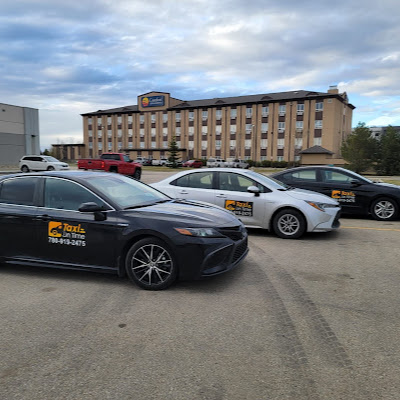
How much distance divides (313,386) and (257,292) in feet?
5.93

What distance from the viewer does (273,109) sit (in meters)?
74.0

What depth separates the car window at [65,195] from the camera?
15.7 feet

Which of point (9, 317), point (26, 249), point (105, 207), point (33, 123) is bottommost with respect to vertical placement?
point (9, 317)

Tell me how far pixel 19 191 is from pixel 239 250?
126 inches

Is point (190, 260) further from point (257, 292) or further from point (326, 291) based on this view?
point (326, 291)

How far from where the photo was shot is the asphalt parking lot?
8.38 ft

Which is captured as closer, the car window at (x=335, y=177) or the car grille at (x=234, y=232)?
the car grille at (x=234, y=232)

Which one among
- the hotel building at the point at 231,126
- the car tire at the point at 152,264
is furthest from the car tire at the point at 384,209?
the hotel building at the point at 231,126

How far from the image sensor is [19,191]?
202 inches

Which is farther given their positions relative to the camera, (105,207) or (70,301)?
(105,207)

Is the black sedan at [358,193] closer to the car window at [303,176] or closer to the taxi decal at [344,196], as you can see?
the taxi decal at [344,196]

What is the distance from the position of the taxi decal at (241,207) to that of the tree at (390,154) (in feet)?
121

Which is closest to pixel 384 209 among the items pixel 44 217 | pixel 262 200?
pixel 262 200

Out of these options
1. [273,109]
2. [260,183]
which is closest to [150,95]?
[273,109]
